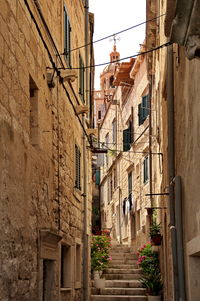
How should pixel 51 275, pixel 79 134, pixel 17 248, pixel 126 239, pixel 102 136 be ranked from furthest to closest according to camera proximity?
pixel 102 136
pixel 126 239
pixel 79 134
pixel 51 275
pixel 17 248

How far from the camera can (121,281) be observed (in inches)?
758

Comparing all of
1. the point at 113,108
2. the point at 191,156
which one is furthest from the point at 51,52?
the point at 113,108

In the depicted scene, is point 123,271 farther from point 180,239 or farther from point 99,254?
point 180,239

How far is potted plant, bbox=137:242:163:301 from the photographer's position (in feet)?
57.0

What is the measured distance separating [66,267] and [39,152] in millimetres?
4661

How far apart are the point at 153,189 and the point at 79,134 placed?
6275mm

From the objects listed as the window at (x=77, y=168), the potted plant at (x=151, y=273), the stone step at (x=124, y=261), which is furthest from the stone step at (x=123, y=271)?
the window at (x=77, y=168)

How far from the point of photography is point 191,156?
6773 millimetres

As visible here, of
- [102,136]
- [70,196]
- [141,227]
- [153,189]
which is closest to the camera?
[70,196]

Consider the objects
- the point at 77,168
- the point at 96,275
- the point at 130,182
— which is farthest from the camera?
the point at 130,182

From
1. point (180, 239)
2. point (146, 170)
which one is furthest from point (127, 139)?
point (180, 239)

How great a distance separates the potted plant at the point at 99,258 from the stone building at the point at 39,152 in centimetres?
383

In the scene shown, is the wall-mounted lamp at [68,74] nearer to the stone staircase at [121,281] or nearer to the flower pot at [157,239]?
the flower pot at [157,239]

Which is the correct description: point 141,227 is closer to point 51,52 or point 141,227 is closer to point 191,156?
point 51,52
